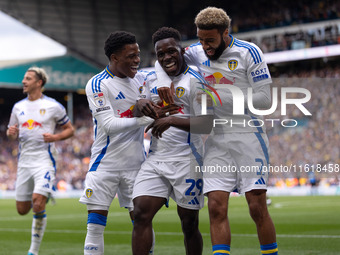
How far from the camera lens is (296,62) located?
114 feet

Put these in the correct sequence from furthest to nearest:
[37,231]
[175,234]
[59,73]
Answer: [59,73] → [175,234] → [37,231]

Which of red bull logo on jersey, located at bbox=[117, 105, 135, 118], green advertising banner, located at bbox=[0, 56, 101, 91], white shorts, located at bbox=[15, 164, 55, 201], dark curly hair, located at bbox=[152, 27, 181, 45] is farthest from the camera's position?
green advertising banner, located at bbox=[0, 56, 101, 91]

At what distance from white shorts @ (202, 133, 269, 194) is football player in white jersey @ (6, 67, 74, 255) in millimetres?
3581

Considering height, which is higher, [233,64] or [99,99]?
[233,64]

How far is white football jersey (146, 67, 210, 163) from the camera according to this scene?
544 centimetres

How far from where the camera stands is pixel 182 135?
5.47m

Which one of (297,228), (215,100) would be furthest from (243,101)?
(297,228)

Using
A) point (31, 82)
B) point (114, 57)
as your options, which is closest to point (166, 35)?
point (114, 57)

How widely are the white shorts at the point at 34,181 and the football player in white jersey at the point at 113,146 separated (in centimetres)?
255

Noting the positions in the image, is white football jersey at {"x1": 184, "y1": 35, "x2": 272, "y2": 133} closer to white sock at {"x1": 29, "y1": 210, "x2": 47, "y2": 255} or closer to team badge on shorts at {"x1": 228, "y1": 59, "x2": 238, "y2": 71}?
team badge on shorts at {"x1": 228, "y1": 59, "x2": 238, "y2": 71}

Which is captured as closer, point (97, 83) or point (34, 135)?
point (97, 83)

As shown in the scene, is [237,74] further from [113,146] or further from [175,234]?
[175,234]

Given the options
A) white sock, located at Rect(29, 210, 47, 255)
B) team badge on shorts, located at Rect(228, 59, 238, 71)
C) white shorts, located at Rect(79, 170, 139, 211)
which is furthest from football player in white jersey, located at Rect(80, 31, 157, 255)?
white sock, located at Rect(29, 210, 47, 255)

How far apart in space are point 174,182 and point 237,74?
1095 millimetres
